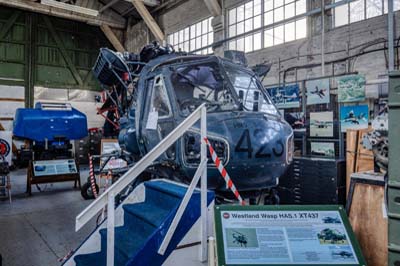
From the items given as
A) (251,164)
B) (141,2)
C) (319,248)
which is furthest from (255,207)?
(141,2)

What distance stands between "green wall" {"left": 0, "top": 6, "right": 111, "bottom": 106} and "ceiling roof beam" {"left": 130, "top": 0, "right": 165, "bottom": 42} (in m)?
3.93

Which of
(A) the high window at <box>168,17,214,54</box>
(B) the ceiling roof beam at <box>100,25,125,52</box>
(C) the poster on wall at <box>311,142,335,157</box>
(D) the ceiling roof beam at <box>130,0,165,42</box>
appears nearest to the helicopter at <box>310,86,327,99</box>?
(C) the poster on wall at <box>311,142,335,157</box>

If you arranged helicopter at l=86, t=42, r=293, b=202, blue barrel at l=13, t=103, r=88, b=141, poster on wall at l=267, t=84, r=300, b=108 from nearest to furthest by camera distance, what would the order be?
1. helicopter at l=86, t=42, r=293, b=202
2. poster on wall at l=267, t=84, r=300, b=108
3. blue barrel at l=13, t=103, r=88, b=141

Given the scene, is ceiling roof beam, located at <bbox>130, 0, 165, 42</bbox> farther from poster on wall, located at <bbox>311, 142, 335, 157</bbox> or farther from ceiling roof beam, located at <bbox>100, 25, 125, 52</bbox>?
poster on wall, located at <bbox>311, 142, 335, 157</bbox>

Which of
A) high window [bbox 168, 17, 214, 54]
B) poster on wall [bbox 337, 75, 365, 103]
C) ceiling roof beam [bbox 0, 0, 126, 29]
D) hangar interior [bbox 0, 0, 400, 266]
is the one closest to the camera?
hangar interior [bbox 0, 0, 400, 266]

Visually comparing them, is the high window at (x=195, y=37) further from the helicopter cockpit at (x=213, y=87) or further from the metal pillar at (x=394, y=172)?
the metal pillar at (x=394, y=172)

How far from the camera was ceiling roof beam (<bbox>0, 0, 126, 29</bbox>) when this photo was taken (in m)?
11.6

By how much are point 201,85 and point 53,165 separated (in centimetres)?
419

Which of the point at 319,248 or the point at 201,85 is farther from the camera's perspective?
the point at 201,85

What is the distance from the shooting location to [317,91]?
6418mm

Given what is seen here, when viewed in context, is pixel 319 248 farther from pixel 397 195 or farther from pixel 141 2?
pixel 141 2

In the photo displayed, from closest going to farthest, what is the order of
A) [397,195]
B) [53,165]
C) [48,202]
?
[397,195]
[48,202]
[53,165]

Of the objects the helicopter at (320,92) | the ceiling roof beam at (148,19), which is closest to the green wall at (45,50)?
the ceiling roof beam at (148,19)

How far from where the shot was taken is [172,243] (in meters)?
2.23
